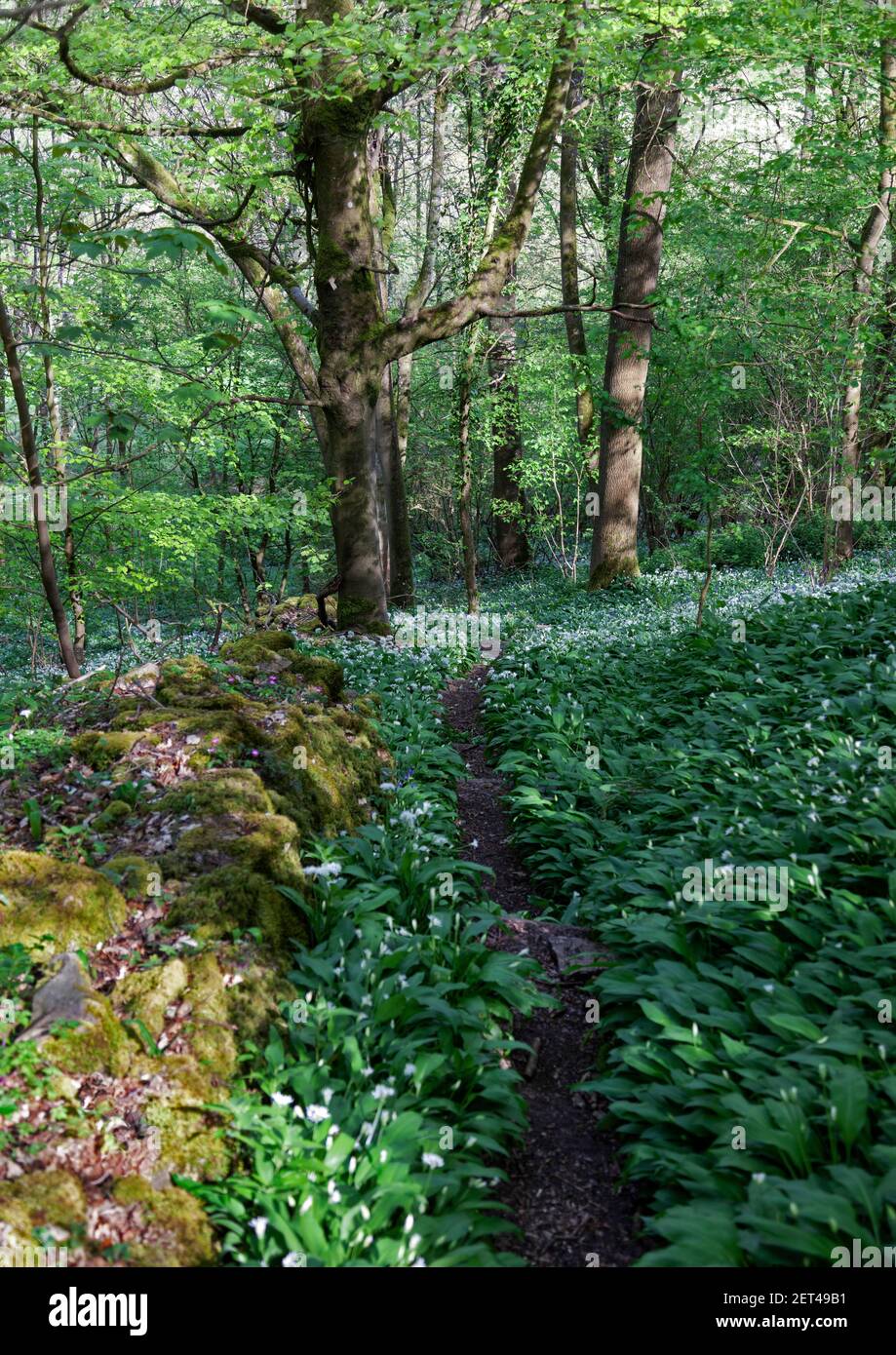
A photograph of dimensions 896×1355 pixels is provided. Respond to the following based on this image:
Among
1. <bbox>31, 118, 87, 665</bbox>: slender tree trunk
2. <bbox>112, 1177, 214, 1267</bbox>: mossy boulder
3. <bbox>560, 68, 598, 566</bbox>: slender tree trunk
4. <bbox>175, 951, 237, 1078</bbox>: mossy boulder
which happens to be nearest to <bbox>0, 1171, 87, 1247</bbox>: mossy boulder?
<bbox>112, 1177, 214, 1267</bbox>: mossy boulder

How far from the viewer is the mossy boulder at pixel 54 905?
3492 mm

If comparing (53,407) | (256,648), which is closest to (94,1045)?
(256,648)

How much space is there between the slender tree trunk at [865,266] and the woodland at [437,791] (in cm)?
13

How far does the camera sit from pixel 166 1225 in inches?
105

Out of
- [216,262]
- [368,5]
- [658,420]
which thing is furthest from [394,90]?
[658,420]

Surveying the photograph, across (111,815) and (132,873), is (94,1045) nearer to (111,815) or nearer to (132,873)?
(132,873)

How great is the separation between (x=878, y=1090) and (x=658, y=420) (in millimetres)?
Result: 22543

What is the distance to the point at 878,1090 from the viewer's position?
→ 304cm

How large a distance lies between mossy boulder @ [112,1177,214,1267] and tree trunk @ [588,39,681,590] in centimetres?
1370

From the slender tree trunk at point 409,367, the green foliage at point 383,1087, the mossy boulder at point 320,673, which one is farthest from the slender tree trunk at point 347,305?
the green foliage at point 383,1087

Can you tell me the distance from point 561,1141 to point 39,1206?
2.16 metres

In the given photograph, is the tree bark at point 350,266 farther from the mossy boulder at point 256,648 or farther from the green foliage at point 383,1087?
the green foliage at point 383,1087

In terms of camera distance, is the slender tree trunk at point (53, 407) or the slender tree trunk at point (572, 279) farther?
the slender tree trunk at point (572, 279)
